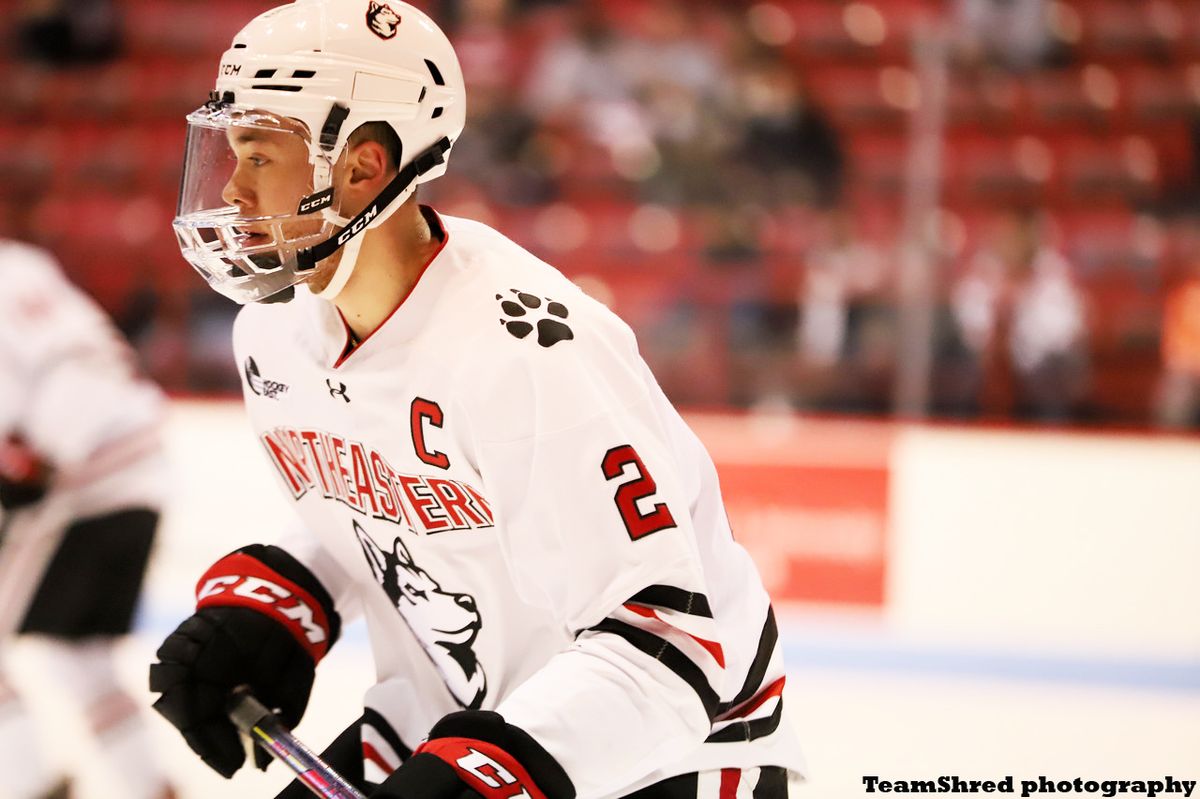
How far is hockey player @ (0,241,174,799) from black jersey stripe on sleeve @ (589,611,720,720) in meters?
1.76

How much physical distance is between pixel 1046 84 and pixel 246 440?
4.40 m

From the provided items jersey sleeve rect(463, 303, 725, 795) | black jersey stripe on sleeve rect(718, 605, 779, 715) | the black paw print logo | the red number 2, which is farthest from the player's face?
black jersey stripe on sleeve rect(718, 605, 779, 715)

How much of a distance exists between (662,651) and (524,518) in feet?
0.68

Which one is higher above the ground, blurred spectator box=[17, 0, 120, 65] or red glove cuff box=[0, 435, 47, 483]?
blurred spectator box=[17, 0, 120, 65]

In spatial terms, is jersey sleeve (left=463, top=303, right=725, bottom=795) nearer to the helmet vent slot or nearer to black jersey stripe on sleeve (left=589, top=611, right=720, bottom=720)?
black jersey stripe on sleeve (left=589, top=611, right=720, bottom=720)

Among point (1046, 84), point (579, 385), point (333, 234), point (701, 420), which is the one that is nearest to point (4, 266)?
point (333, 234)

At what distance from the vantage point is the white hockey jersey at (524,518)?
4.92ft

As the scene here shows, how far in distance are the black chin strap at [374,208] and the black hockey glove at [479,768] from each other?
0.59 m

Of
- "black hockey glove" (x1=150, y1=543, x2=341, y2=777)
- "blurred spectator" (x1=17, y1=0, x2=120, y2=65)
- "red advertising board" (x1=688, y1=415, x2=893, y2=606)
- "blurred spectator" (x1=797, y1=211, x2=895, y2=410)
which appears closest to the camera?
"black hockey glove" (x1=150, y1=543, x2=341, y2=777)

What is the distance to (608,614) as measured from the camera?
1514 millimetres

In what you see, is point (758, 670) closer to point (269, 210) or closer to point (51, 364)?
point (269, 210)

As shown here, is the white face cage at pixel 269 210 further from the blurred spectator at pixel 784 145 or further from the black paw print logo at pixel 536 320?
the blurred spectator at pixel 784 145

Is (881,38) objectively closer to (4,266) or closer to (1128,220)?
(1128,220)

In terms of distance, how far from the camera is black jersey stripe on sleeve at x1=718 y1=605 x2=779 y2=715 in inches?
68.6
